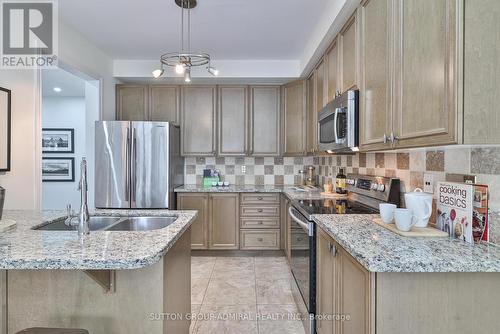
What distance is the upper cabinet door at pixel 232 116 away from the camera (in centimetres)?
412

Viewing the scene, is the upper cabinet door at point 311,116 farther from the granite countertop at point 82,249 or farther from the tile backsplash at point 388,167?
the granite countertop at point 82,249

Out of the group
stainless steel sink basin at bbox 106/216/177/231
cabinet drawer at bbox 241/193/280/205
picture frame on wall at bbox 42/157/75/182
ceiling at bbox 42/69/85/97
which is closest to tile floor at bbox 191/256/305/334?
cabinet drawer at bbox 241/193/280/205

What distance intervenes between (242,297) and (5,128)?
2320 mm

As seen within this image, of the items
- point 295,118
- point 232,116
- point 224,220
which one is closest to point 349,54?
point 295,118

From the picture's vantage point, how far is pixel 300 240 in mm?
2285

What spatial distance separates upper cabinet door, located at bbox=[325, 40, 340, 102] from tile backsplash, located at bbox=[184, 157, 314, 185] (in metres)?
1.78

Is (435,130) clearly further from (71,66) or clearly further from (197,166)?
(197,166)

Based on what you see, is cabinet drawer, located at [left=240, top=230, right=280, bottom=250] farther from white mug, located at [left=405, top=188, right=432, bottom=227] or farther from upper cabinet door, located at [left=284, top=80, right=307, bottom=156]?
white mug, located at [left=405, top=188, right=432, bottom=227]

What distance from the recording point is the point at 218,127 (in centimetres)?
411

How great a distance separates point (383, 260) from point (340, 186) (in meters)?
2.04

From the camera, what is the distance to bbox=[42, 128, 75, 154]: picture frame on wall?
5703 millimetres

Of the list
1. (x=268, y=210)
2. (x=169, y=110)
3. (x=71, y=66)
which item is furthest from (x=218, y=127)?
(x=71, y=66)

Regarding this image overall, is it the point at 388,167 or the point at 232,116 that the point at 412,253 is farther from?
the point at 232,116

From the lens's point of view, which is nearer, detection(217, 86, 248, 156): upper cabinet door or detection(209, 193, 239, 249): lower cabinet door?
detection(209, 193, 239, 249): lower cabinet door
